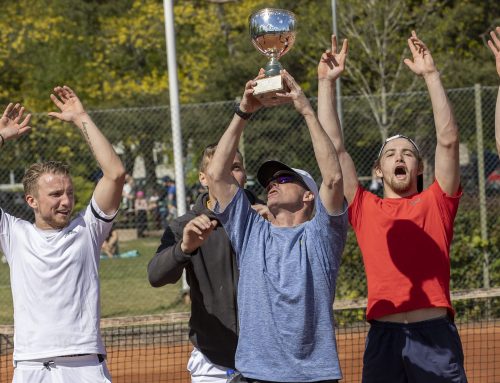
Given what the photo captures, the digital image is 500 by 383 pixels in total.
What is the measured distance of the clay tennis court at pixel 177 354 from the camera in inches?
393

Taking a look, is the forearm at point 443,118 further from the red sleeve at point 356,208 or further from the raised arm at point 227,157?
the raised arm at point 227,157

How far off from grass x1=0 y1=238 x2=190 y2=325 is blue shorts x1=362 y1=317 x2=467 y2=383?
23.4 ft

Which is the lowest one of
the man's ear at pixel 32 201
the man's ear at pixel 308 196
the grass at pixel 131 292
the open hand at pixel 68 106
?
the grass at pixel 131 292

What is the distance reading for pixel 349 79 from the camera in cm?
2277

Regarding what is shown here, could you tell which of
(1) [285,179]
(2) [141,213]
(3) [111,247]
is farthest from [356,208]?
(3) [111,247]

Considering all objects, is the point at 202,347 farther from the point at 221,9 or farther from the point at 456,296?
the point at 221,9

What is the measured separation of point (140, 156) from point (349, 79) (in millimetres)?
8963

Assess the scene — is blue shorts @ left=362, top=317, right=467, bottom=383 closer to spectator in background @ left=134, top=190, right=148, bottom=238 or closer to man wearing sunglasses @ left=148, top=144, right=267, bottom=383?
man wearing sunglasses @ left=148, top=144, right=267, bottom=383

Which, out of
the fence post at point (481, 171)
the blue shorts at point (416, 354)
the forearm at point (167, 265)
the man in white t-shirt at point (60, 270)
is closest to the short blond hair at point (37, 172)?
the man in white t-shirt at point (60, 270)

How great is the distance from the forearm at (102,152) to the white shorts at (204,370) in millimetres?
1153

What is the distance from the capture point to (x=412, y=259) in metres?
5.48

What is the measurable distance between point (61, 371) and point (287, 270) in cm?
138

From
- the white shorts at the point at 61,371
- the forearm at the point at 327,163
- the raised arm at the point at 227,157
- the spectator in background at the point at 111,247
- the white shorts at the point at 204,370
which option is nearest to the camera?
the forearm at the point at 327,163

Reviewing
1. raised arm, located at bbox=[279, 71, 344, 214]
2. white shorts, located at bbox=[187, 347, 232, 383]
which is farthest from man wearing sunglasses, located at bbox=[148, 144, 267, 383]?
raised arm, located at bbox=[279, 71, 344, 214]
